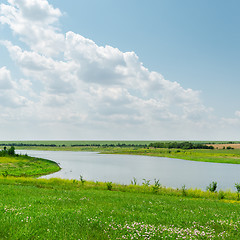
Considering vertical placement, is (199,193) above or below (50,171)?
above

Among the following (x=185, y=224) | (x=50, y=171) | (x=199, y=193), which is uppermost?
(x=185, y=224)

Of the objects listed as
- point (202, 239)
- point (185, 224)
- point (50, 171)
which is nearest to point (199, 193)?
point (185, 224)

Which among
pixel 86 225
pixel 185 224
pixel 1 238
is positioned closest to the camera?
pixel 1 238

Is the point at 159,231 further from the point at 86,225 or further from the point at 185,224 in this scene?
the point at 86,225

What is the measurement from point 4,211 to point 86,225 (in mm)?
4970

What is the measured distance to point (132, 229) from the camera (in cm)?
948

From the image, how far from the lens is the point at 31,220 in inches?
393

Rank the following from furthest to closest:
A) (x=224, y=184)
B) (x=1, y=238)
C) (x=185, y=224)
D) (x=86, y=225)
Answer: (x=224, y=184), (x=185, y=224), (x=86, y=225), (x=1, y=238)

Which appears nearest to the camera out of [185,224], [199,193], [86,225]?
[86,225]

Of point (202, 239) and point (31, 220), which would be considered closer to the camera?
point (202, 239)

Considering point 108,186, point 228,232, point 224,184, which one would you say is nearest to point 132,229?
point 228,232

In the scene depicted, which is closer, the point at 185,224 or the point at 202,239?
the point at 202,239

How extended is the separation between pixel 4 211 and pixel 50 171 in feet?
210

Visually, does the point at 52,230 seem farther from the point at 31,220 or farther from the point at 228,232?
the point at 228,232
